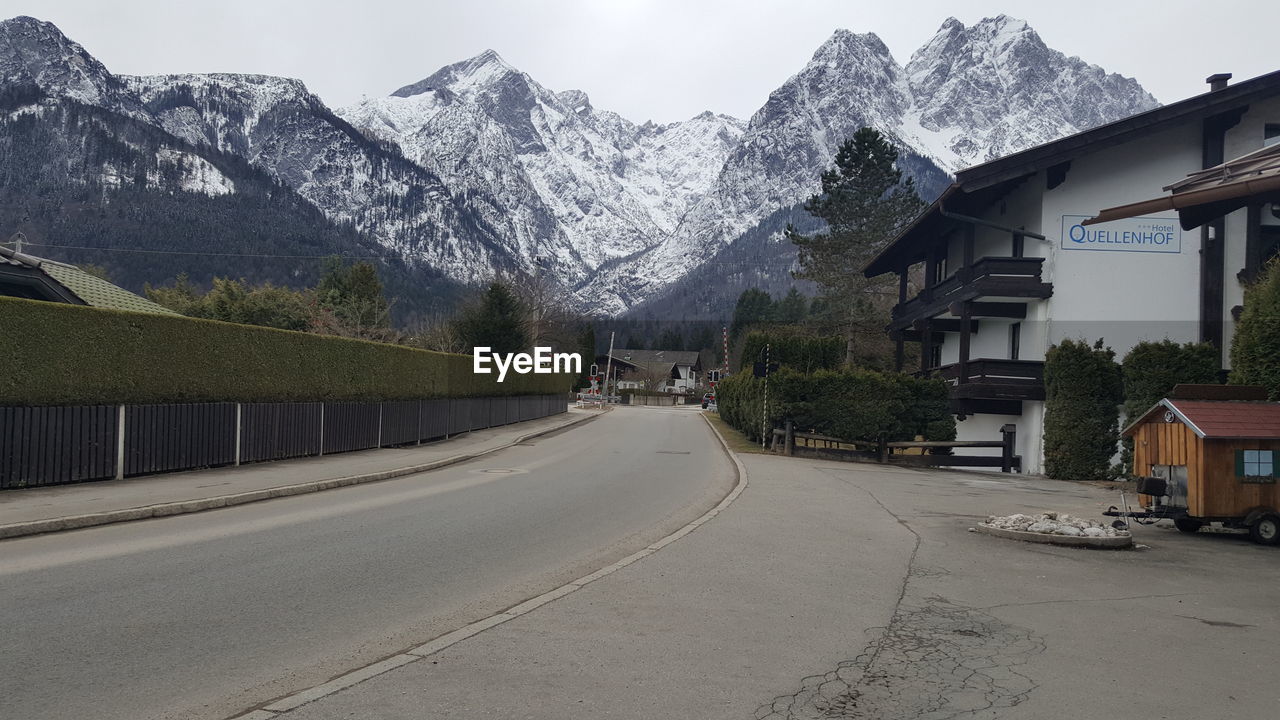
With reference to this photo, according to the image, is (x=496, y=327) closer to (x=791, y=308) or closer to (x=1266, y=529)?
(x=1266, y=529)

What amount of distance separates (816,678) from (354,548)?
5709 mm

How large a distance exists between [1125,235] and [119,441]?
86.6ft

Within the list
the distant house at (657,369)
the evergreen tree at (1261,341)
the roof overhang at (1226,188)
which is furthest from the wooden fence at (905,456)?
the distant house at (657,369)

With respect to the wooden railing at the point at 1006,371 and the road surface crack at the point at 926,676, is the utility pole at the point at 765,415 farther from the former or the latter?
the road surface crack at the point at 926,676

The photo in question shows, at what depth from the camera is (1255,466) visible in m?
11.4

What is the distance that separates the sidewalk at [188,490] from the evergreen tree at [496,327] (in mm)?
22575

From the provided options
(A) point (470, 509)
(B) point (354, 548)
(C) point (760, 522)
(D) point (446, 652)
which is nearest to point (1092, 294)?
(C) point (760, 522)

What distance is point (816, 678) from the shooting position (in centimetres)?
529

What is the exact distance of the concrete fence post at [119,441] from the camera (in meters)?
14.8

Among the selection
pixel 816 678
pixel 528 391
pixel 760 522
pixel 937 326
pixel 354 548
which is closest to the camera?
pixel 816 678

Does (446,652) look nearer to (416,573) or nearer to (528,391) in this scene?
(416,573)

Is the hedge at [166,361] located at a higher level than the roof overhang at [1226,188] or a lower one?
lower

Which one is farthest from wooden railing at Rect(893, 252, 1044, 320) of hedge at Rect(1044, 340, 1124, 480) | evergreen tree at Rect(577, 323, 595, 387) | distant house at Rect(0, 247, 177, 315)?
evergreen tree at Rect(577, 323, 595, 387)

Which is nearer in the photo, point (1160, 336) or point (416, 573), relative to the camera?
point (416, 573)
